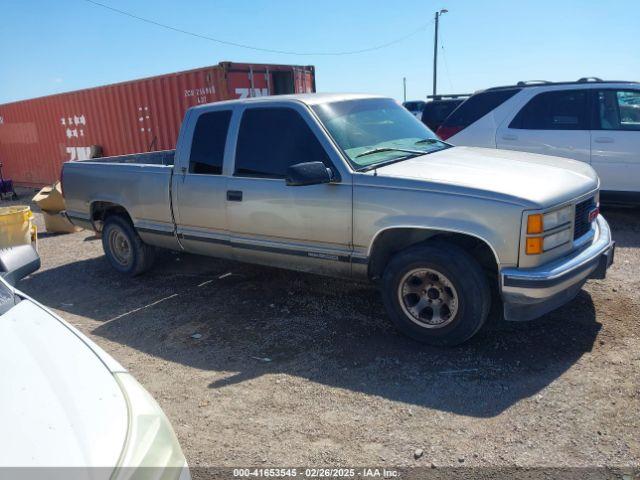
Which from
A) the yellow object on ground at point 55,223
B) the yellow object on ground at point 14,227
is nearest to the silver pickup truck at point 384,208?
the yellow object on ground at point 14,227

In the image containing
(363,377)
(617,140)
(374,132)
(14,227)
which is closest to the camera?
(363,377)

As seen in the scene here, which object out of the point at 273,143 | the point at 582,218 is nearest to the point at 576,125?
the point at 582,218

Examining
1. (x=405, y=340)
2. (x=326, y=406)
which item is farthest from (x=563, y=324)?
(x=326, y=406)

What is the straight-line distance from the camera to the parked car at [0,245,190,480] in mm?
1531

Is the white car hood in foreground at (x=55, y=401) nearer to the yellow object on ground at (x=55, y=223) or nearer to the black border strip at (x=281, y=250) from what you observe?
the black border strip at (x=281, y=250)

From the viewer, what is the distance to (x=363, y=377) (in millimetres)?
3631

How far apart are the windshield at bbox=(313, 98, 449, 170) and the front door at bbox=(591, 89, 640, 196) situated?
3.14 meters

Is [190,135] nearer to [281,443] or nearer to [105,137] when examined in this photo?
[281,443]

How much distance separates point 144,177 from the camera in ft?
18.2

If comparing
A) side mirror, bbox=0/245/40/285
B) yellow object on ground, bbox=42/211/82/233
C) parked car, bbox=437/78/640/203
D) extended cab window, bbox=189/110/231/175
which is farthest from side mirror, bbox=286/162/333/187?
yellow object on ground, bbox=42/211/82/233

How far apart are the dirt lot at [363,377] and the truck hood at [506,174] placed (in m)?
1.14

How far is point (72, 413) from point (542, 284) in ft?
9.33

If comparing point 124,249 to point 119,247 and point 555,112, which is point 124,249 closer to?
point 119,247

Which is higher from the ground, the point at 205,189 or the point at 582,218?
the point at 205,189
